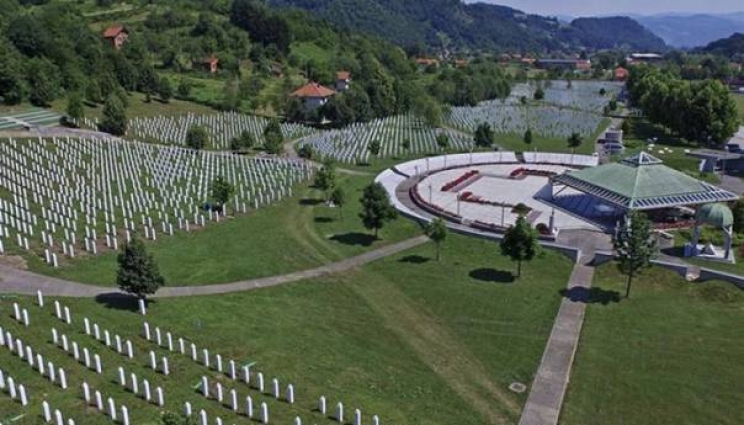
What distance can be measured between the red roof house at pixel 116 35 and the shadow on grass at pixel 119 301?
109228 millimetres

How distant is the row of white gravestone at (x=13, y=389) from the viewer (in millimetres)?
21656

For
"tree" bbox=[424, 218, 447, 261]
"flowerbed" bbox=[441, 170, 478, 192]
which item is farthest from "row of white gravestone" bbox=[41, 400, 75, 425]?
"flowerbed" bbox=[441, 170, 478, 192]

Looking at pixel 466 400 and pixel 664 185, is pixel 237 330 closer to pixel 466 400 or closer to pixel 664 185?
pixel 466 400

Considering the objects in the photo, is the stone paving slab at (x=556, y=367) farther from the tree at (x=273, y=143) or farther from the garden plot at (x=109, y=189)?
A: the tree at (x=273, y=143)

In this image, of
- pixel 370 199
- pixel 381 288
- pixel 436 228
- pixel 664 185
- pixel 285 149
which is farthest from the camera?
pixel 285 149

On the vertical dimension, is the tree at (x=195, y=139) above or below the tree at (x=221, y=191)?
above

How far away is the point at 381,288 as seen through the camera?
36594 mm

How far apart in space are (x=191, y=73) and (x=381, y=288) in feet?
346

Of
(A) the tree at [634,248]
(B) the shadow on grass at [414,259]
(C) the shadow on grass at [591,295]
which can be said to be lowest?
(C) the shadow on grass at [591,295]

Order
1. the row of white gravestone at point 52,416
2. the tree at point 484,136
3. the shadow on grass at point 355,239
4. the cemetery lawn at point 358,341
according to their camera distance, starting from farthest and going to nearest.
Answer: the tree at point 484,136
the shadow on grass at point 355,239
the cemetery lawn at point 358,341
the row of white gravestone at point 52,416

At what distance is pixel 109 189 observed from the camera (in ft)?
167

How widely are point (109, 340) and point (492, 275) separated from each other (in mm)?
23286

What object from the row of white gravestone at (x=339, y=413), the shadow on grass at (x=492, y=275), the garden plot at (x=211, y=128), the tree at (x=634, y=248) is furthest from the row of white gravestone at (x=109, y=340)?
the garden plot at (x=211, y=128)

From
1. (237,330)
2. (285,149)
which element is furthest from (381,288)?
(285,149)
